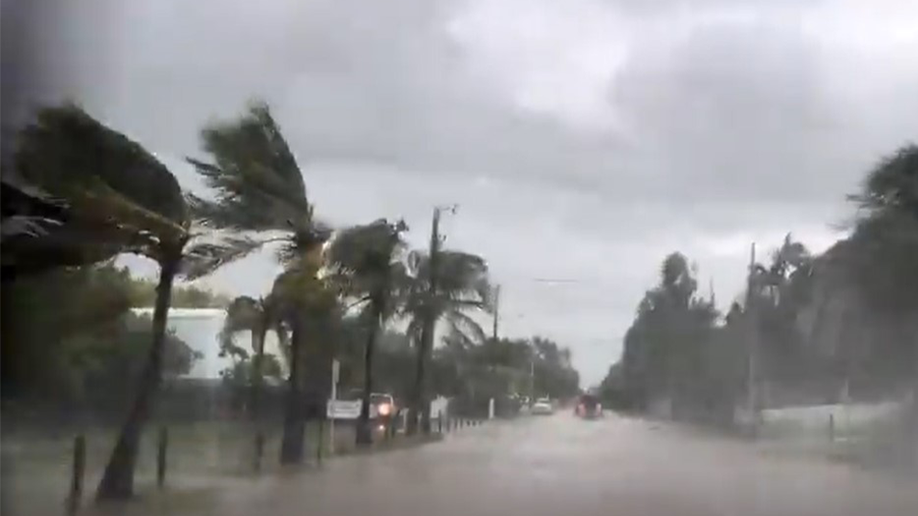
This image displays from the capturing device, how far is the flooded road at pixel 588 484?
16.7 metres

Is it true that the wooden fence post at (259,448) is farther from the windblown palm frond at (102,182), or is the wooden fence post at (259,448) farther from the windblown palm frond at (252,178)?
the windblown palm frond at (102,182)

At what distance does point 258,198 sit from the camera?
19.2 m

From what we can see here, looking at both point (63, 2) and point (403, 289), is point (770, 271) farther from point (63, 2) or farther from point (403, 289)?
point (63, 2)

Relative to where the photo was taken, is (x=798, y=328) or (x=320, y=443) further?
(x=798, y=328)

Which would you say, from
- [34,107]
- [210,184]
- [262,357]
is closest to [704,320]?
[262,357]

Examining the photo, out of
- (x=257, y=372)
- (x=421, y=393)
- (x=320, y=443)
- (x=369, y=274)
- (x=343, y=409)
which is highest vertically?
(x=369, y=274)

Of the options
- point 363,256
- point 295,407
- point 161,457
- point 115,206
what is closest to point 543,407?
point 295,407

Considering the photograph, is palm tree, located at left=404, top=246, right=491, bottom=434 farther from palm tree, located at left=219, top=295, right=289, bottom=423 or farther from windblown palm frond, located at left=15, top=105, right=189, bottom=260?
windblown palm frond, located at left=15, top=105, right=189, bottom=260

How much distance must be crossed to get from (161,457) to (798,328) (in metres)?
13.5

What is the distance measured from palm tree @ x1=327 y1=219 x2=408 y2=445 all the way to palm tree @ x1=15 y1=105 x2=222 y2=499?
3.71m

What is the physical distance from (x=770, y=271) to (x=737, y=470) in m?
3.06

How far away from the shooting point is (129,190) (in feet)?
54.4

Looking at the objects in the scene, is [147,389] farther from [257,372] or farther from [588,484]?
[588,484]

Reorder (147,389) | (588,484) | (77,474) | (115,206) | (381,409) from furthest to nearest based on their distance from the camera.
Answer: (381,409), (588,484), (147,389), (115,206), (77,474)
